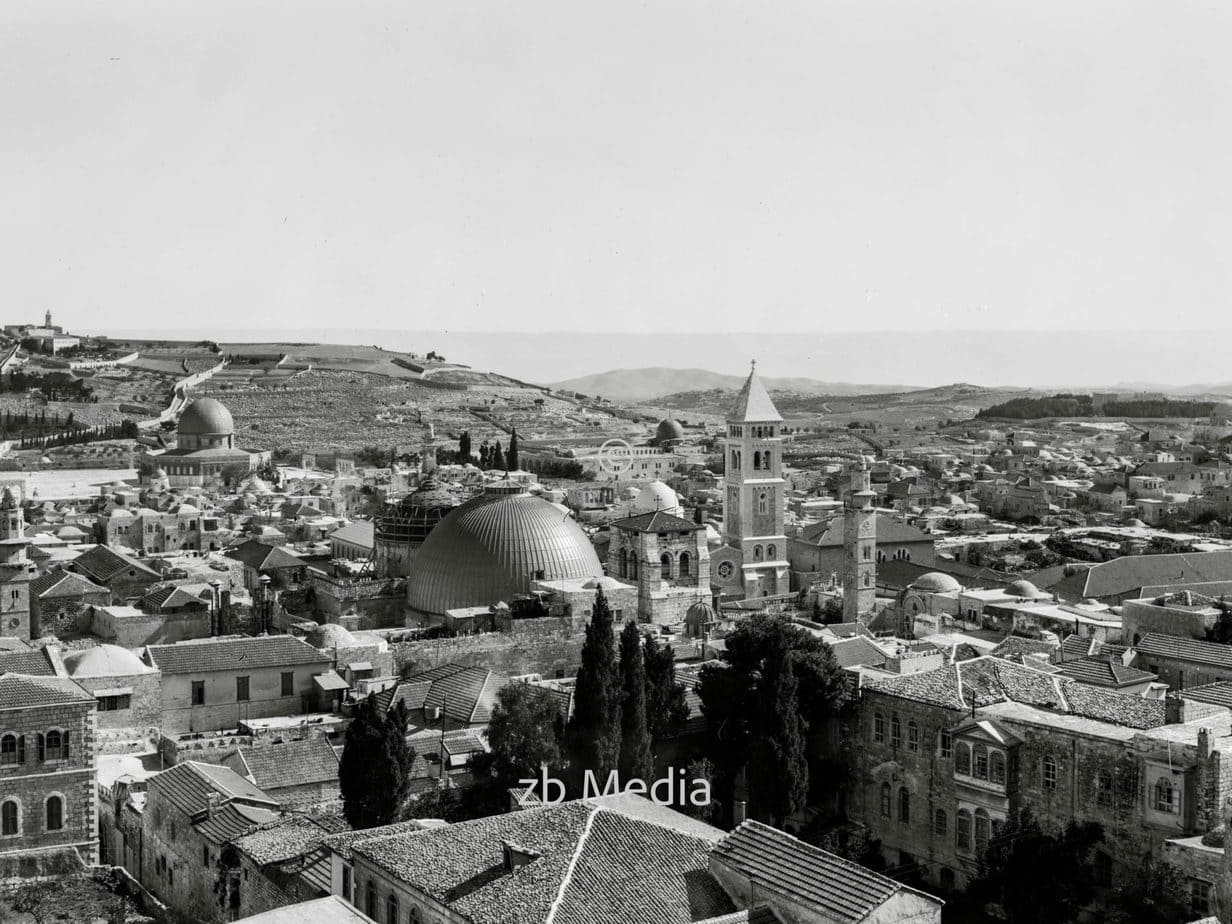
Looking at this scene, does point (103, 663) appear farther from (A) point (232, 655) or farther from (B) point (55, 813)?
(B) point (55, 813)

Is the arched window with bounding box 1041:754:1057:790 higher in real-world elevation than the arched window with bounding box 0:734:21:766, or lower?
lower

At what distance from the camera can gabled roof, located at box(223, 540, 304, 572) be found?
47000 mm

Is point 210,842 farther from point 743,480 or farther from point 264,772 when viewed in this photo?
point 743,480

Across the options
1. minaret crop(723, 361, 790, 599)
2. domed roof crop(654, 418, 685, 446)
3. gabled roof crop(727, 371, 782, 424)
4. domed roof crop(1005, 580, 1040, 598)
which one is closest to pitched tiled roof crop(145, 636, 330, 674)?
domed roof crop(1005, 580, 1040, 598)

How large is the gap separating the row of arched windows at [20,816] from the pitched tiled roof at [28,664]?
246cm

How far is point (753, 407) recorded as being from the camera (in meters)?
50.9

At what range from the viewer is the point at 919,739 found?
22.9 m

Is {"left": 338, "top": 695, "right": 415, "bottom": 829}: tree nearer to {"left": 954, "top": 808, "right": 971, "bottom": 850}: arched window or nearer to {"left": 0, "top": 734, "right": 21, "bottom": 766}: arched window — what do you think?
{"left": 0, "top": 734, "right": 21, "bottom": 766}: arched window

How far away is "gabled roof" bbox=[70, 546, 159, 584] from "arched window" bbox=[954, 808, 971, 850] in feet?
97.1

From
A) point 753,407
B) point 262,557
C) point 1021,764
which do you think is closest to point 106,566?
point 262,557

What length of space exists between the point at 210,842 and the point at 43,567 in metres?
28.9

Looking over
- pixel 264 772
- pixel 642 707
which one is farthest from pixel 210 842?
pixel 642 707

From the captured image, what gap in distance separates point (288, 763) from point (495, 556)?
12423 mm

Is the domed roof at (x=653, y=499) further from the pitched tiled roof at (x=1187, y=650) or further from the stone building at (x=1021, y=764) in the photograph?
the stone building at (x=1021, y=764)
